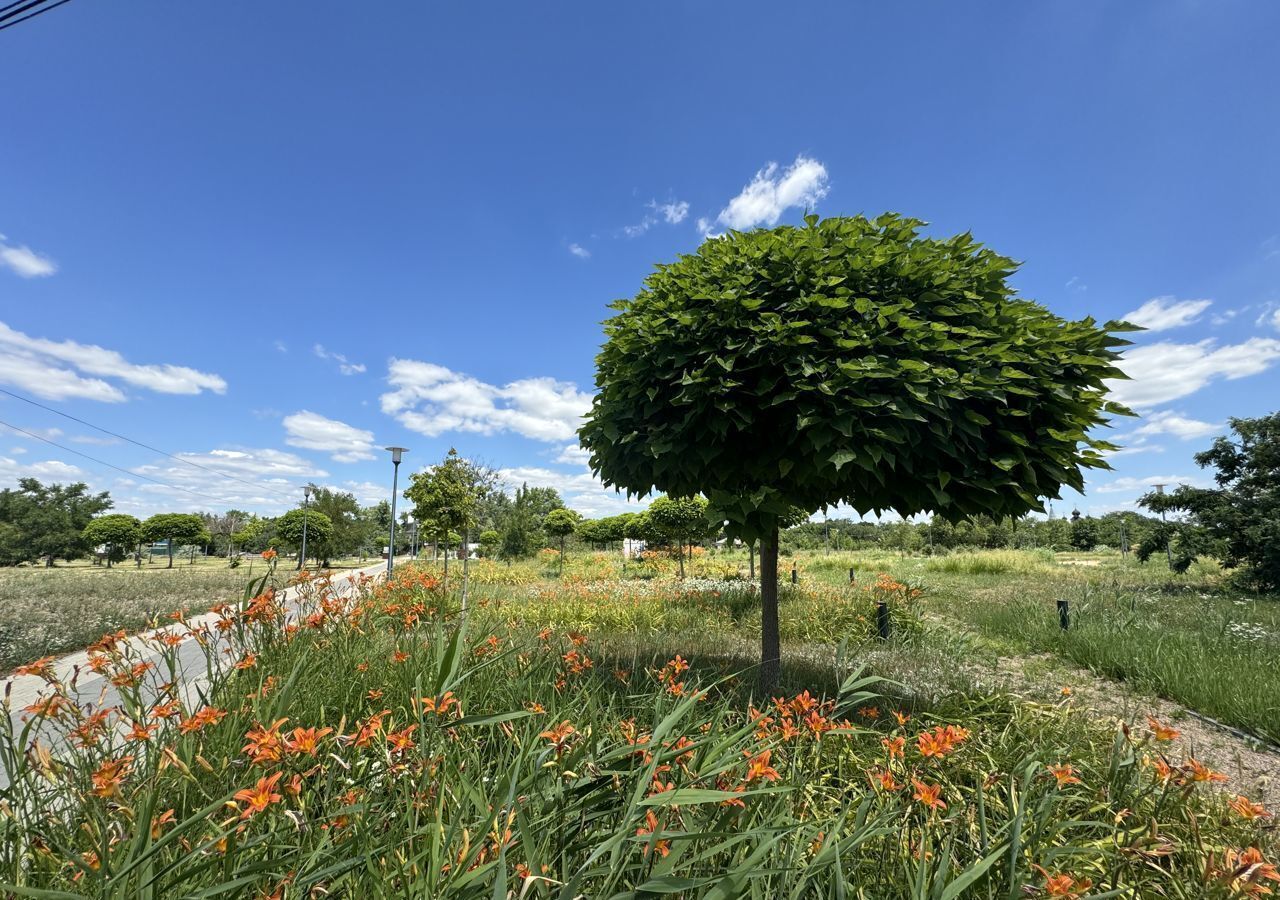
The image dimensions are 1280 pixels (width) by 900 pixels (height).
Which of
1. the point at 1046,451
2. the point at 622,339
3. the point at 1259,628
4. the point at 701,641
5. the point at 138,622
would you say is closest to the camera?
the point at 1046,451

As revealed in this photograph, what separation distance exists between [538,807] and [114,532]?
46538 millimetres

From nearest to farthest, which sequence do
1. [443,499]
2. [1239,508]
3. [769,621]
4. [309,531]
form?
[769,621] < [1239,508] < [443,499] < [309,531]

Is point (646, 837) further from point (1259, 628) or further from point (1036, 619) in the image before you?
point (1259, 628)

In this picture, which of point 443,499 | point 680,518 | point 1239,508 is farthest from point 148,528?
point 1239,508

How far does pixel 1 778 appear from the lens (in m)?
3.37

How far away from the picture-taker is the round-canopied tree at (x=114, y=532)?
33.5 m

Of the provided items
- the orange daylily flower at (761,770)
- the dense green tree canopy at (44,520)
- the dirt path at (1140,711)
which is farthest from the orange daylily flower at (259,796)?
the dense green tree canopy at (44,520)

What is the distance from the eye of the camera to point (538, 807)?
1.46 metres

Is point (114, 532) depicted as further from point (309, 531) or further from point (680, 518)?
point (680, 518)

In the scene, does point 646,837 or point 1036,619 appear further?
point 1036,619

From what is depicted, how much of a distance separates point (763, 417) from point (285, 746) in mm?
2938

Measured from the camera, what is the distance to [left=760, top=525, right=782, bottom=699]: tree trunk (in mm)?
3969

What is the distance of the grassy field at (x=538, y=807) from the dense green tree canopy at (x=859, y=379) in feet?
4.82

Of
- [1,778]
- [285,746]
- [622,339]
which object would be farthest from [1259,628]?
[1,778]
